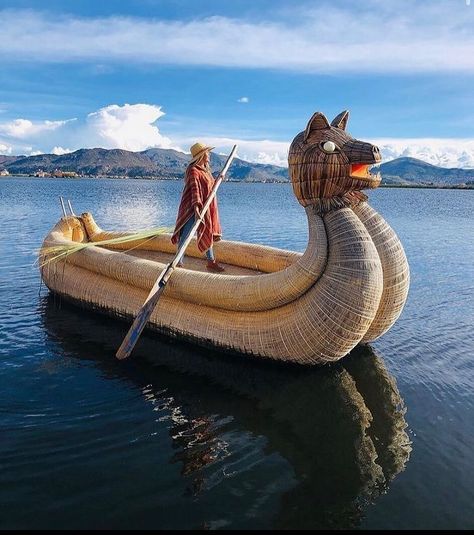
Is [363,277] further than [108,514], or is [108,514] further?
[363,277]

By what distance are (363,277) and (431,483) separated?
2.31 m

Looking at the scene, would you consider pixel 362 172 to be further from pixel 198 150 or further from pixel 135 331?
pixel 135 331

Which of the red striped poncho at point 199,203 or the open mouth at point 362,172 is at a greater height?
the open mouth at point 362,172

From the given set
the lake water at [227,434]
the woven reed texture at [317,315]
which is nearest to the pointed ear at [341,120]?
the woven reed texture at [317,315]

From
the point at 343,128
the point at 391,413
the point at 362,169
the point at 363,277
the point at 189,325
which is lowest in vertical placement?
the point at 391,413

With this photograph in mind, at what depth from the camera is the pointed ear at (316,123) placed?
638 cm

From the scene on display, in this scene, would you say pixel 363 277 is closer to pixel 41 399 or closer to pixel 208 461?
pixel 208 461

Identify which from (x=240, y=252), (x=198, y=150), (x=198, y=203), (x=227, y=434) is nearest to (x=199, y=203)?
(x=198, y=203)

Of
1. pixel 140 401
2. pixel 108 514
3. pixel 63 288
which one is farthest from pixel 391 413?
pixel 63 288

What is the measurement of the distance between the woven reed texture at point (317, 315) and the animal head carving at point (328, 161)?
330mm

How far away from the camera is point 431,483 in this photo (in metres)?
4.67

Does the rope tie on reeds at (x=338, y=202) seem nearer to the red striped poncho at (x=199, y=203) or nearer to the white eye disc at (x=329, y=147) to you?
the white eye disc at (x=329, y=147)

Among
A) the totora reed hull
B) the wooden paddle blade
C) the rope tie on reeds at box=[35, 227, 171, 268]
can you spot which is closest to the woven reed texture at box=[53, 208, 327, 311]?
the totora reed hull

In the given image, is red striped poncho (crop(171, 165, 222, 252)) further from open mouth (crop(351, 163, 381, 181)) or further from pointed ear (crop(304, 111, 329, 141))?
open mouth (crop(351, 163, 381, 181))
